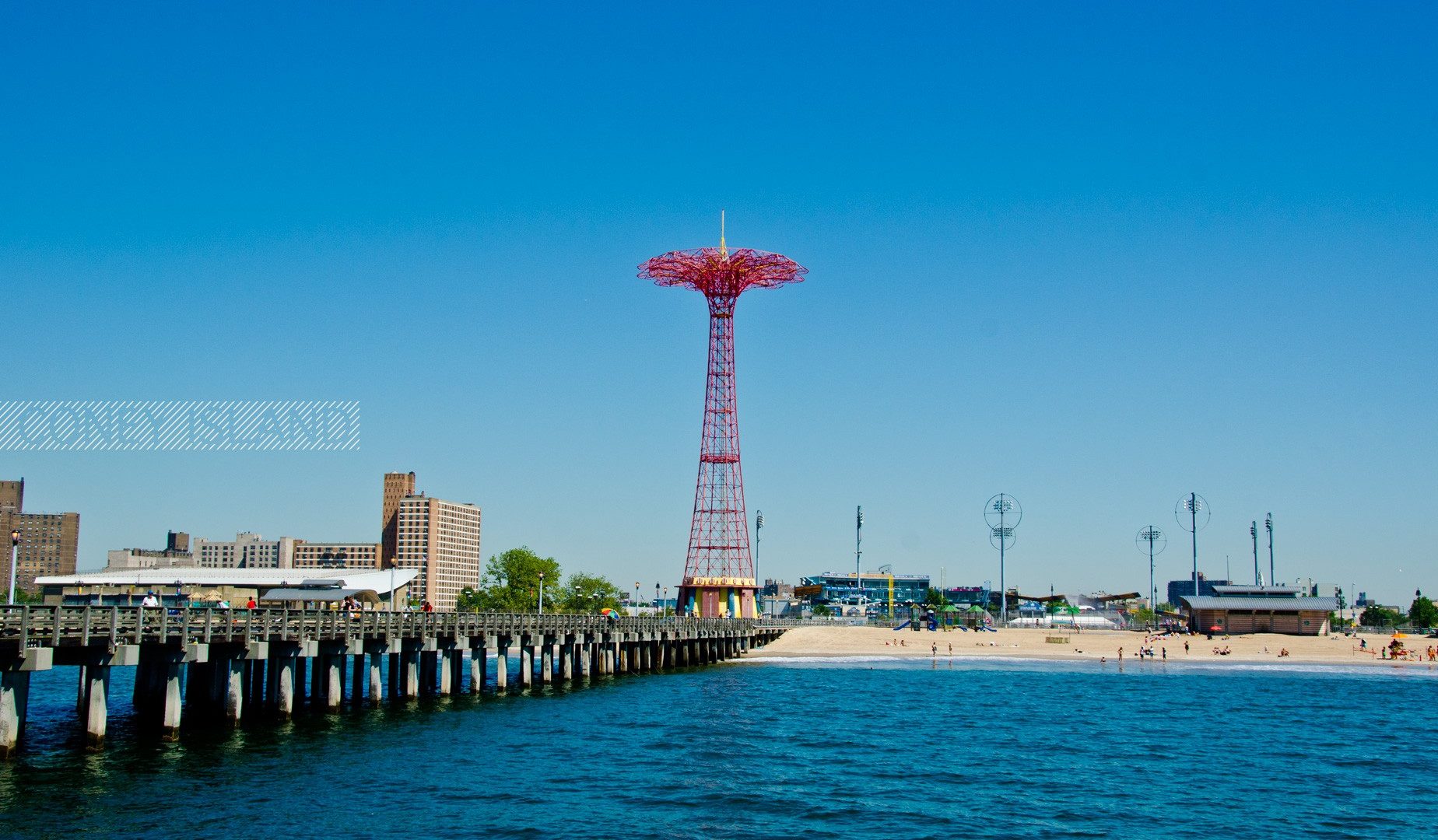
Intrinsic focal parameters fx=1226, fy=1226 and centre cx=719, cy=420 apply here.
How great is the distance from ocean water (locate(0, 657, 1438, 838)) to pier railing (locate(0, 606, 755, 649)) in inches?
138

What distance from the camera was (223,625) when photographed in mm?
41938

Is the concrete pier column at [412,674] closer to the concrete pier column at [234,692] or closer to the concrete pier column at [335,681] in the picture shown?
the concrete pier column at [335,681]

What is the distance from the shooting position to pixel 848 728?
52.8m

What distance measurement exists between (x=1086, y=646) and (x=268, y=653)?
8796 cm

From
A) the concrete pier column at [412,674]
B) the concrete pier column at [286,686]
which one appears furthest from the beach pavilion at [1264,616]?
the concrete pier column at [286,686]

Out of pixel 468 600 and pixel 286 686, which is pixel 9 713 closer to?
pixel 286 686

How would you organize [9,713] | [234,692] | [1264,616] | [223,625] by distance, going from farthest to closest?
[1264,616] → [234,692] → [223,625] → [9,713]

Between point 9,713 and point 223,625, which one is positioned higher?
point 223,625

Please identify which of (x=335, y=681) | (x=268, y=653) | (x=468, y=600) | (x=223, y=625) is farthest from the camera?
(x=468, y=600)

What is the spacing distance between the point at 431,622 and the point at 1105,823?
34469 millimetres

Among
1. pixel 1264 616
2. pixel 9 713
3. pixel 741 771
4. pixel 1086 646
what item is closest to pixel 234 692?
pixel 9 713

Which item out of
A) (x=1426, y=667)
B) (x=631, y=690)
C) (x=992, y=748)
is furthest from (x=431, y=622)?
(x=1426, y=667)

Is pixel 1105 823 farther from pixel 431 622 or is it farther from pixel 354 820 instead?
pixel 431 622

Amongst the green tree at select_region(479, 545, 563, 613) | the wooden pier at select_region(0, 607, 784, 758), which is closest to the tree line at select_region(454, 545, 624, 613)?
the green tree at select_region(479, 545, 563, 613)
